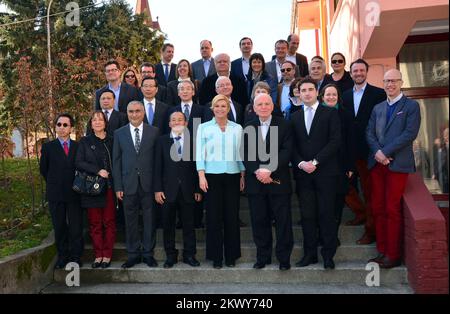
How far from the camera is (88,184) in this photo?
5102 mm

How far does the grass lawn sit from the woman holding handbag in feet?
2.71

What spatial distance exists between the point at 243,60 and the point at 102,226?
379cm

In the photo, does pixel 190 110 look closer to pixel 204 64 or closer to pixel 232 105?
pixel 232 105

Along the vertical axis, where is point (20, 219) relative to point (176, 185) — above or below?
below

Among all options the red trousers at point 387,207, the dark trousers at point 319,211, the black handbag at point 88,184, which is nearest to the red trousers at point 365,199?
the red trousers at point 387,207

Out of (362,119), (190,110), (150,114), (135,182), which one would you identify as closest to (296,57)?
(362,119)

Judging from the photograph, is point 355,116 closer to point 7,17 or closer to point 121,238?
point 121,238

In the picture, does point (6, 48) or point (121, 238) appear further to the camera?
point (6, 48)

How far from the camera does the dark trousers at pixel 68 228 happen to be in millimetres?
5215

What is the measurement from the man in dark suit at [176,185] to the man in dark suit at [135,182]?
0.13 meters

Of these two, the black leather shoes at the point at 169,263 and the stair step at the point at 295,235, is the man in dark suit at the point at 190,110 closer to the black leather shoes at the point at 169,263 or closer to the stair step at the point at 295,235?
the stair step at the point at 295,235
